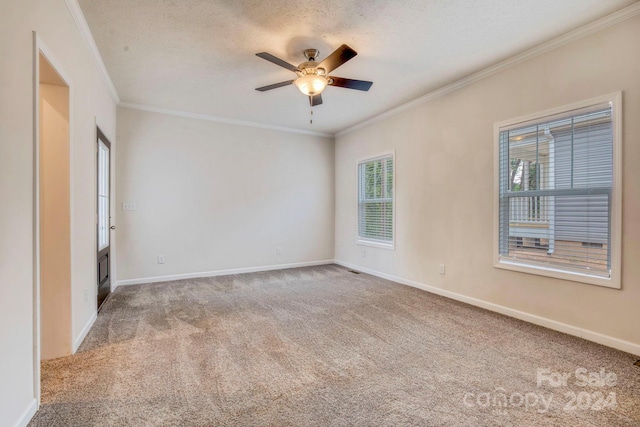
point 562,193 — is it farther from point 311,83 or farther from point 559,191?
point 311,83

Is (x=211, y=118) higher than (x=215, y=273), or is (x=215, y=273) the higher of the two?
(x=211, y=118)

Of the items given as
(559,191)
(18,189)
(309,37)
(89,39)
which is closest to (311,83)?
(309,37)

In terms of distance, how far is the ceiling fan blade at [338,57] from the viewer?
244 centimetres

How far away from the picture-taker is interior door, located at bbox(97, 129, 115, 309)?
345 centimetres

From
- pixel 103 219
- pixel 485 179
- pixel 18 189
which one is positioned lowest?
pixel 103 219

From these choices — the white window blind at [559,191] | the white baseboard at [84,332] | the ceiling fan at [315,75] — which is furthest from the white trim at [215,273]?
the white window blind at [559,191]

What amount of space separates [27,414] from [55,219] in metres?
1.32

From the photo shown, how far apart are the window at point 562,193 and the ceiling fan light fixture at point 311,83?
2.00 m

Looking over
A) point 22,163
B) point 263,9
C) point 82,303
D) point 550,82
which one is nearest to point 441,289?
point 550,82

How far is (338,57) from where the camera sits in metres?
2.58

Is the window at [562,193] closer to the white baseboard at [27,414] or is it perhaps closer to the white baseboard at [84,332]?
the white baseboard at [27,414]

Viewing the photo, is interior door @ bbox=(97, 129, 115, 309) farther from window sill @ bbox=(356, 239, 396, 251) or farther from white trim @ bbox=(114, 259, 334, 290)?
window sill @ bbox=(356, 239, 396, 251)

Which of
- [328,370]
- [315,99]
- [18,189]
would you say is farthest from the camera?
Answer: [315,99]

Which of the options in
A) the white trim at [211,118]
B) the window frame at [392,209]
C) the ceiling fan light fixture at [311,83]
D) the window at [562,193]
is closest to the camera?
the window at [562,193]
